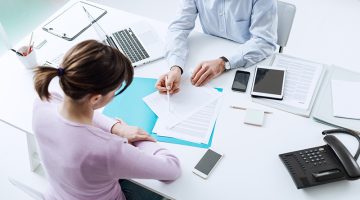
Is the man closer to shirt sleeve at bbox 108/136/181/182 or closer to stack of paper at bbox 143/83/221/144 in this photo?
stack of paper at bbox 143/83/221/144

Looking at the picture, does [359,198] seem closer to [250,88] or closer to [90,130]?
[250,88]

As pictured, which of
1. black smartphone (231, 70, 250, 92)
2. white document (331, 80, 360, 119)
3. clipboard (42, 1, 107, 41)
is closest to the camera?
white document (331, 80, 360, 119)

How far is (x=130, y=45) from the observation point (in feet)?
5.53

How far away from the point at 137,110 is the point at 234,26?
67 centimetres

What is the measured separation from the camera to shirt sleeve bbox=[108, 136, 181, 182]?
1.05 m

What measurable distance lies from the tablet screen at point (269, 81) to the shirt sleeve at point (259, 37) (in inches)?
3.3

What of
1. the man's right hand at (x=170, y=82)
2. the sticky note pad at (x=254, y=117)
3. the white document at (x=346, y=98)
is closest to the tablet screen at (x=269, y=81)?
the sticky note pad at (x=254, y=117)

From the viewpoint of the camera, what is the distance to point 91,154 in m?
1.01

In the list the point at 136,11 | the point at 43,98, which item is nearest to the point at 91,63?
the point at 43,98

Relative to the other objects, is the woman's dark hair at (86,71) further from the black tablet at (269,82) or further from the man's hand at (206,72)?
the black tablet at (269,82)

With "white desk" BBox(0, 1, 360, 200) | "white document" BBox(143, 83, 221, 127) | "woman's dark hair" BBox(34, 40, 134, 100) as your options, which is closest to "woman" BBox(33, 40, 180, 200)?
"woman's dark hair" BBox(34, 40, 134, 100)

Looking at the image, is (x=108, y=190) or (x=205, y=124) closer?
(x=108, y=190)

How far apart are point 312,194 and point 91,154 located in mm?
699

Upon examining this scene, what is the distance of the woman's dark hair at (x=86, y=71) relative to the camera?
0.95m
